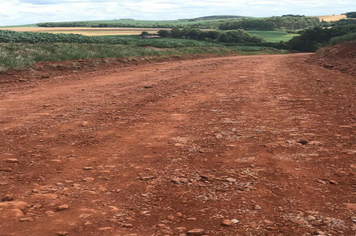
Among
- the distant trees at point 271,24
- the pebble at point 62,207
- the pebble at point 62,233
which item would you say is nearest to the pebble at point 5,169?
the pebble at point 62,207

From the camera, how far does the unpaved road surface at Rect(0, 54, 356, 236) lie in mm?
3369

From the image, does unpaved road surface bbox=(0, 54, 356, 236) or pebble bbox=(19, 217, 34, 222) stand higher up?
unpaved road surface bbox=(0, 54, 356, 236)

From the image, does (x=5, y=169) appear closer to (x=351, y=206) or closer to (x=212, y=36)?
(x=351, y=206)

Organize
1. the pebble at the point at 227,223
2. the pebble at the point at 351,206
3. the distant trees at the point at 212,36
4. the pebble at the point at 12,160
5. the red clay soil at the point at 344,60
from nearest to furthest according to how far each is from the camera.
→ the pebble at the point at 227,223
the pebble at the point at 351,206
the pebble at the point at 12,160
the red clay soil at the point at 344,60
the distant trees at the point at 212,36

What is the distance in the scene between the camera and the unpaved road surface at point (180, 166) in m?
3.37

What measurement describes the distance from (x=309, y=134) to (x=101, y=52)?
59.1 feet

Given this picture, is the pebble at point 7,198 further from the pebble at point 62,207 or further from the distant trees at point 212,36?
the distant trees at point 212,36

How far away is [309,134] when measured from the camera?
5973mm

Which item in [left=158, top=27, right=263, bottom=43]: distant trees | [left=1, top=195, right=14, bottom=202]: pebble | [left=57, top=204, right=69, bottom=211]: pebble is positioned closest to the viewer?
[left=57, top=204, right=69, bottom=211]: pebble

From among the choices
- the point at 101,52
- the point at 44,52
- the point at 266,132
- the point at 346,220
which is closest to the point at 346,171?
the point at 346,220

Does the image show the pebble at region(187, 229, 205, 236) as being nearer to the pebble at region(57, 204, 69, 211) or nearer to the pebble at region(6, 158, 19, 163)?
the pebble at region(57, 204, 69, 211)

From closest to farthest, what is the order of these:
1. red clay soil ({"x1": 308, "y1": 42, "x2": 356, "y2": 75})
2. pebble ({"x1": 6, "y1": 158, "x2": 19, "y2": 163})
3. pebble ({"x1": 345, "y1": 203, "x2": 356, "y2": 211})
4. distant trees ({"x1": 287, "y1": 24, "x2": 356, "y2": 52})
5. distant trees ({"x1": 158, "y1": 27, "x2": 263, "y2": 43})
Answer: pebble ({"x1": 345, "y1": 203, "x2": 356, "y2": 211}) → pebble ({"x1": 6, "y1": 158, "x2": 19, "y2": 163}) → red clay soil ({"x1": 308, "y1": 42, "x2": 356, "y2": 75}) → distant trees ({"x1": 287, "y1": 24, "x2": 356, "y2": 52}) → distant trees ({"x1": 158, "y1": 27, "x2": 263, "y2": 43})

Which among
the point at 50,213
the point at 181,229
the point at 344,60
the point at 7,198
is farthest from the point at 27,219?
the point at 344,60

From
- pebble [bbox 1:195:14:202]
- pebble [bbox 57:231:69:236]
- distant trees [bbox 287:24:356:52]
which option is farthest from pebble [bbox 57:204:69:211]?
distant trees [bbox 287:24:356:52]
